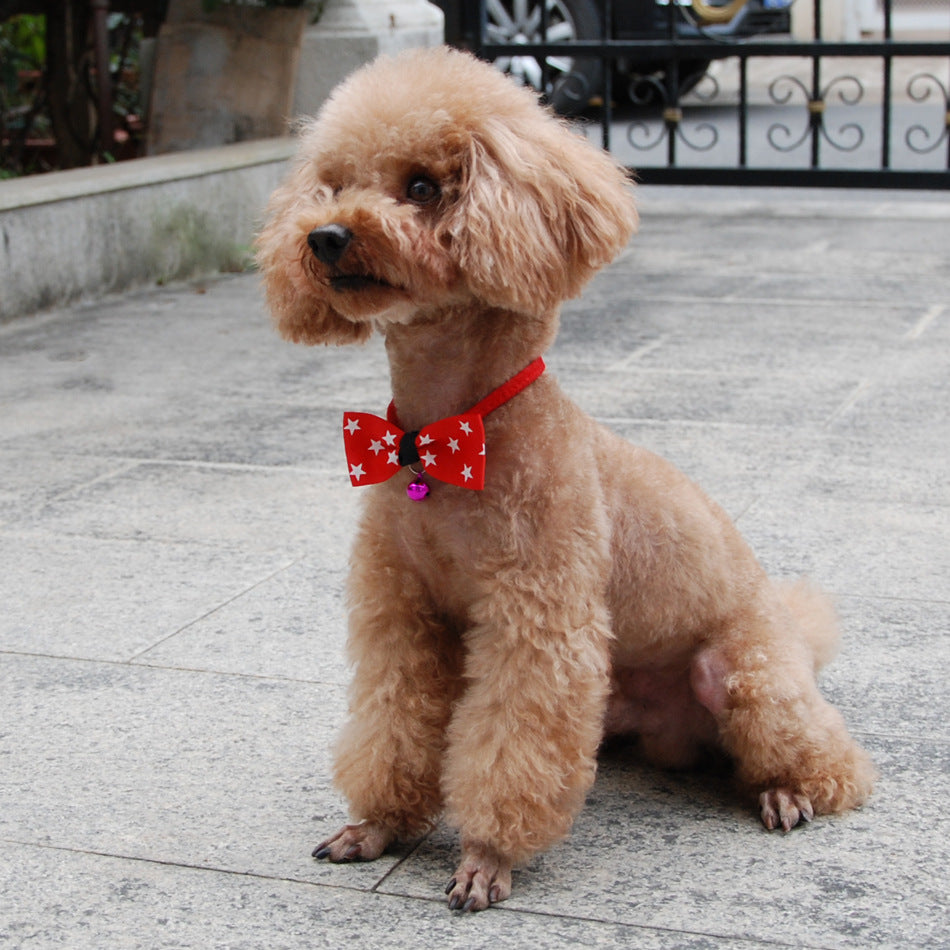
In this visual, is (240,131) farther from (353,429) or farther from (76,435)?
(353,429)

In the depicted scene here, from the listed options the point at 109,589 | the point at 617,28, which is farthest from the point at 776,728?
the point at 617,28

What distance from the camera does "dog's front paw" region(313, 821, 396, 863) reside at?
2662 mm

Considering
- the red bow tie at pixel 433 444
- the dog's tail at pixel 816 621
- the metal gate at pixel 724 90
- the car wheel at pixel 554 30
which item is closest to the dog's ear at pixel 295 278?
the red bow tie at pixel 433 444

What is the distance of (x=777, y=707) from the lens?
9.02 ft

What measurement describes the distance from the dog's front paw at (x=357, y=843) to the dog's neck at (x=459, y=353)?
2.52 feet

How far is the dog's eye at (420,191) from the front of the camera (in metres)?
2.35

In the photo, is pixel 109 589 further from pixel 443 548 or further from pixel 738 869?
pixel 738 869

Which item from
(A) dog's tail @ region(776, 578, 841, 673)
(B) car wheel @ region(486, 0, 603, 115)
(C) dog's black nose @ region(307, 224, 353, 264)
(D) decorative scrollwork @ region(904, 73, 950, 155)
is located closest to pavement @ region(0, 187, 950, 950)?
(A) dog's tail @ region(776, 578, 841, 673)

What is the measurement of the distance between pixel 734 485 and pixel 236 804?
2397 millimetres

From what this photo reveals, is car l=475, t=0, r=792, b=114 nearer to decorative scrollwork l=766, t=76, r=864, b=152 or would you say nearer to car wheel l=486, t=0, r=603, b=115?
car wheel l=486, t=0, r=603, b=115

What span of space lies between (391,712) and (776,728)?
736 millimetres

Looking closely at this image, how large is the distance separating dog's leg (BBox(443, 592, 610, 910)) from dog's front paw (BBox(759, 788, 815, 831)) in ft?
1.42

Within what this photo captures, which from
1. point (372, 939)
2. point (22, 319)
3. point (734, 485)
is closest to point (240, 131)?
point (22, 319)

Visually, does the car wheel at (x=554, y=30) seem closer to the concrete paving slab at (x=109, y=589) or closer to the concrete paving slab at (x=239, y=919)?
the concrete paving slab at (x=109, y=589)
